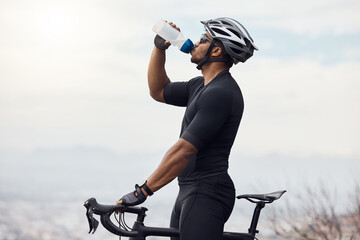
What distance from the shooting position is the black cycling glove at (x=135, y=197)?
3.88 metres

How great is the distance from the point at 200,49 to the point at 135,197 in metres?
1.19

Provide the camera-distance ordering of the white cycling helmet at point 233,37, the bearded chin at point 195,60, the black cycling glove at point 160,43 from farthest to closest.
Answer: the black cycling glove at point 160,43 < the bearded chin at point 195,60 < the white cycling helmet at point 233,37

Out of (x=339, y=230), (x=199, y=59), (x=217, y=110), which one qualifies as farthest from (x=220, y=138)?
(x=339, y=230)

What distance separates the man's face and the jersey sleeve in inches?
15.9

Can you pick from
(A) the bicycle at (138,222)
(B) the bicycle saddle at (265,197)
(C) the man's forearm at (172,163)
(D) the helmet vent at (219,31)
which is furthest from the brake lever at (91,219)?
(D) the helmet vent at (219,31)

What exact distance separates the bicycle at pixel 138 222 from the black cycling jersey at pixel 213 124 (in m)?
0.39

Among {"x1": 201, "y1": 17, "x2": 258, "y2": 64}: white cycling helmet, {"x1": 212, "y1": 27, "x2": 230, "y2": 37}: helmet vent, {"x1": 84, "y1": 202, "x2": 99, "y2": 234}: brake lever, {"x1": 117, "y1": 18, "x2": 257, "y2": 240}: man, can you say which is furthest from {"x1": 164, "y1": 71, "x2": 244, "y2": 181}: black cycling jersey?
{"x1": 84, "y1": 202, "x2": 99, "y2": 234}: brake lever

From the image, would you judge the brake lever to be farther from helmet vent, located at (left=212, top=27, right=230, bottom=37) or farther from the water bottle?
helmet vent, located at (left=212, top=27, right=230, bottom=37)

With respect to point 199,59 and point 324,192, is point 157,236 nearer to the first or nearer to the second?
point 199,59

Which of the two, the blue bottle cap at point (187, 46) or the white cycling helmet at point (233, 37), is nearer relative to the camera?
the white cycling helmet at point (233, 37)

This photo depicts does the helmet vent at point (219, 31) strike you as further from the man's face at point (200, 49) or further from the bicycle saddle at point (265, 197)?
the bicycle saddle at point (265, 197)

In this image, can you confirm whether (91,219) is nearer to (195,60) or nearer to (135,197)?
(135,197)

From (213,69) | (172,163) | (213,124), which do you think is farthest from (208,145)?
(213,69)

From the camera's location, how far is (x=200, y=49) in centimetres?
436
